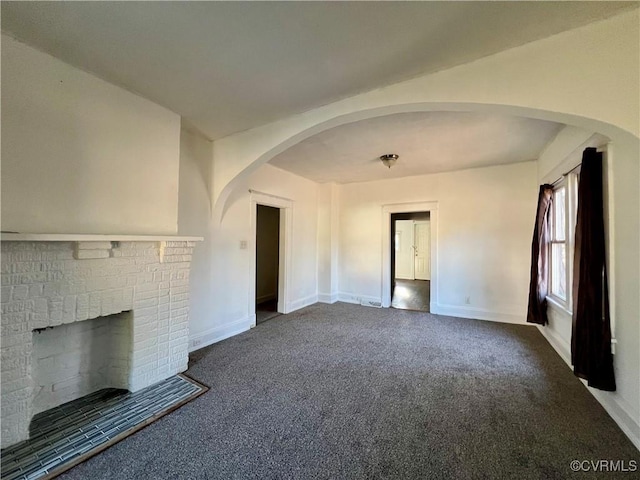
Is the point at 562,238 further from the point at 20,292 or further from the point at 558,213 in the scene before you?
the point at 20,292

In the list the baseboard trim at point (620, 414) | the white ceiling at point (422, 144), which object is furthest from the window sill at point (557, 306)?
the white ceiling at point (422, 144)

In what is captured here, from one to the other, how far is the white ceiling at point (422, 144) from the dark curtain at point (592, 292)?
3.14 feet

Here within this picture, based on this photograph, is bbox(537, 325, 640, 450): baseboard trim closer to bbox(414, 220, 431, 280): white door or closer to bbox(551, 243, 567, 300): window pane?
bbox(551, 243, 567, 300): window pane

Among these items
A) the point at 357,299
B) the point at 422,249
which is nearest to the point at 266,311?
the point at 357,299

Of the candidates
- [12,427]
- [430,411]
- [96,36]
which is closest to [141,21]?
[96,36]

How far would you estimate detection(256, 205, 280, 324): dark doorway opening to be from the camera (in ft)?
19.0

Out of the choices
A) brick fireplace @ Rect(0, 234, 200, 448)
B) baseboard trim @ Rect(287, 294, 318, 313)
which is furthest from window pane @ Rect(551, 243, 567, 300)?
brick fireplace @ Rect(0, 234, 200, 448)

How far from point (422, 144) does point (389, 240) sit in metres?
2.33

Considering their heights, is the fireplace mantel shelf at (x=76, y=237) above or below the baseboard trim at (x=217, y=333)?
above

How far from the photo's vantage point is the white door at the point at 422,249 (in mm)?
9164

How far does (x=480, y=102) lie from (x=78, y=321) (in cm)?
340

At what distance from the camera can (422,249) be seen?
9.30m

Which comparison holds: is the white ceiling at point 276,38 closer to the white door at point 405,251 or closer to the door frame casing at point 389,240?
the door frame casing at point 389,240

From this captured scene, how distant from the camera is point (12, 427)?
5.28ft
